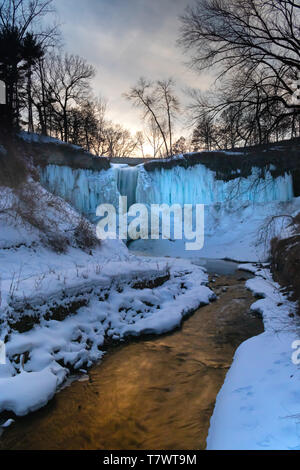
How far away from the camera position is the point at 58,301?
5645 millimetres

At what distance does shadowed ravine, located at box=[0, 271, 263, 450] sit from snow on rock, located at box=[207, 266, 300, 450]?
0.79 feet

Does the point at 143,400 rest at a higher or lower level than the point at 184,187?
lower

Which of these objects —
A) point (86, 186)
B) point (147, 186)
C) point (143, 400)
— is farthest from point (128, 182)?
point (143, 400)

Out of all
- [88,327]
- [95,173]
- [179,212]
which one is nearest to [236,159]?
[179,212]

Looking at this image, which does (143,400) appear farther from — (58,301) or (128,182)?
(128,182)

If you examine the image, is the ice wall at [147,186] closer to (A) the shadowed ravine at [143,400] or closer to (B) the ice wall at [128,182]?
(B) the ice wall at [128,182]

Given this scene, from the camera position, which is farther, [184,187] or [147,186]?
[147,186]

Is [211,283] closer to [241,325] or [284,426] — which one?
[241,325]

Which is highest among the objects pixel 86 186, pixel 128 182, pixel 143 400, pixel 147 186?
pixel 128 182

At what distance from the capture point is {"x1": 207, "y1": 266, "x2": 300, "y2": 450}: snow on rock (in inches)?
102

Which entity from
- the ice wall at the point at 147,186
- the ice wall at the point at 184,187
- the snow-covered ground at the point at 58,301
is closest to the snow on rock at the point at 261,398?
the snow-covered ground at the point at 58,301

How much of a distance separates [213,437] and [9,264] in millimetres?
6362

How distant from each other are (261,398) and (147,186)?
22151mm

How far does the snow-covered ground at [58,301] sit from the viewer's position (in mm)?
4196
